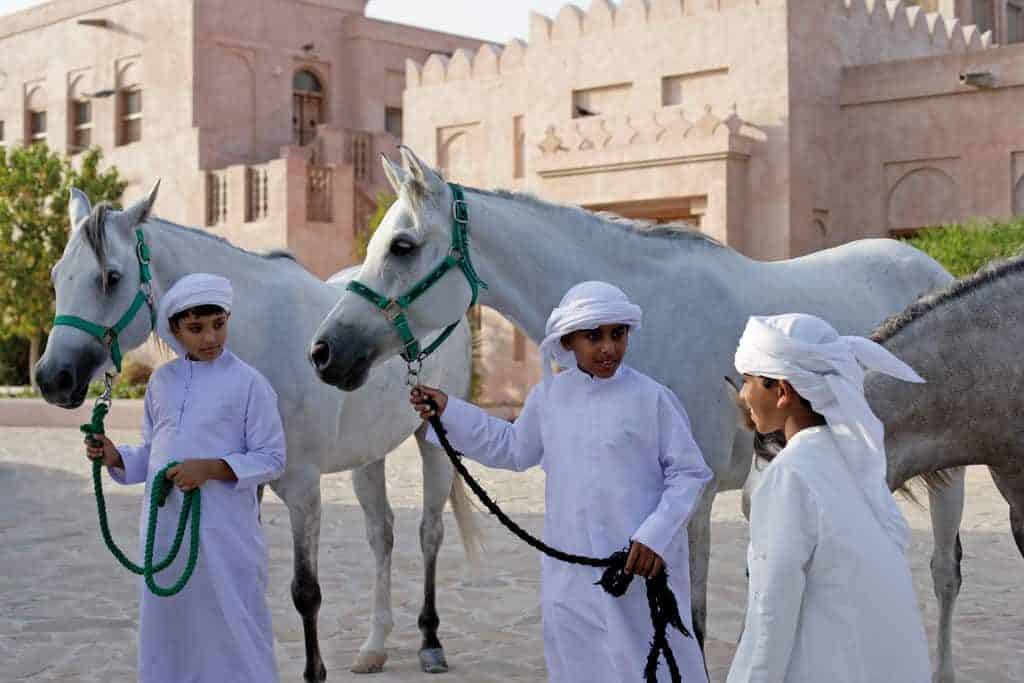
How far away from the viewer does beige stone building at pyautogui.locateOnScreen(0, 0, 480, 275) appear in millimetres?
25844

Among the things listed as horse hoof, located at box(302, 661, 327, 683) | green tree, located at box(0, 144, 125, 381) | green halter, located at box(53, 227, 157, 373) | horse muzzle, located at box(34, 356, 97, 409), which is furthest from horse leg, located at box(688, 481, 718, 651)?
green tree, located at box(0, 144, 125, 381)

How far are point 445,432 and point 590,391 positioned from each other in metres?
0.46

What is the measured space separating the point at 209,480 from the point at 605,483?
127 cm

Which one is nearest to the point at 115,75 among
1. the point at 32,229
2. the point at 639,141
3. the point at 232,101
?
the point at 232,101

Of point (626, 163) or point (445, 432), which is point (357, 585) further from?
point (626, 163)

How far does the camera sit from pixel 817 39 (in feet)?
63.7

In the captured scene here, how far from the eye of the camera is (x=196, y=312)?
159 inches

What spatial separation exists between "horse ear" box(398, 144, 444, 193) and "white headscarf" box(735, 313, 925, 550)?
5.62ft

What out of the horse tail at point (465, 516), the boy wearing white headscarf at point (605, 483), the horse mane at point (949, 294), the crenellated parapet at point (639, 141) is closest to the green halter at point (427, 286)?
the boy wearing white headscarf at point (605, 483)

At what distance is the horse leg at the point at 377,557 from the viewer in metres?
5.88

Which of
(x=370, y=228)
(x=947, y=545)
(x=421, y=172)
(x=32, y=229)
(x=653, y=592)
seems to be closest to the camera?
(x=653, y=592)

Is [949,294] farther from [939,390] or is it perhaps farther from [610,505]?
[610,505]

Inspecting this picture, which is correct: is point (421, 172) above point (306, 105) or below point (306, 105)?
below

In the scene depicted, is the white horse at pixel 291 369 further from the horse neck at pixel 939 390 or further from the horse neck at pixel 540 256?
the horse neck at pixel 939 390
